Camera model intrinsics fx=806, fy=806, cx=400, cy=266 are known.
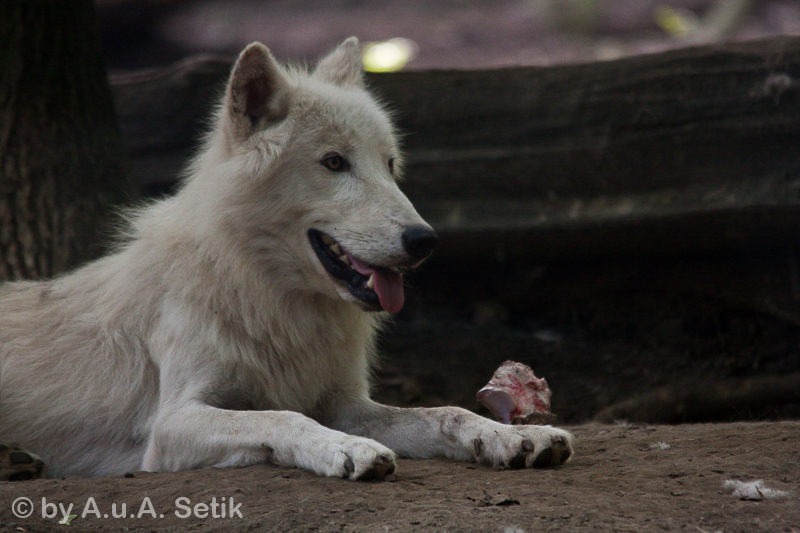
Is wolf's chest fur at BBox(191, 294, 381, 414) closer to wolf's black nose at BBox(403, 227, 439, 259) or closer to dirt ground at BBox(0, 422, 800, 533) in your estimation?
dirt ground at BBox(0, 422, 800, 533)

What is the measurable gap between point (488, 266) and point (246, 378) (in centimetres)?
376

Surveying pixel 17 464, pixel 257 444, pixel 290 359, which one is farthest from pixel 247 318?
pixel 17 464

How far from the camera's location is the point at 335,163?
12.5 ft

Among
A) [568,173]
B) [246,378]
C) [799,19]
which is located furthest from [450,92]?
[799,19]

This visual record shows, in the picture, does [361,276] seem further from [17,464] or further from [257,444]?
[17,464]

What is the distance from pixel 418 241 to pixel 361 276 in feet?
1.09

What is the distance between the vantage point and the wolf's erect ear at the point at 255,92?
Answer: 12.1ft

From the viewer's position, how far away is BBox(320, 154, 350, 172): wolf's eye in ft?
12.4

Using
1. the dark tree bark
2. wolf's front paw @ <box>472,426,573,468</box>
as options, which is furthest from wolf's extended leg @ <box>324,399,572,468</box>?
the dark tree bark

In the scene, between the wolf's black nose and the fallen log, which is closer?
the wolf's black nose

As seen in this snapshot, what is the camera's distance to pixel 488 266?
7.15 metres

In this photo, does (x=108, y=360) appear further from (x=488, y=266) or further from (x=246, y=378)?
(x=488, y=266)

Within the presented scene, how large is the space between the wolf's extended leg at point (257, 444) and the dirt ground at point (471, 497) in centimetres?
6

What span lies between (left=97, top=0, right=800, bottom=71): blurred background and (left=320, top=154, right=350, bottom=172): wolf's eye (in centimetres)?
991
